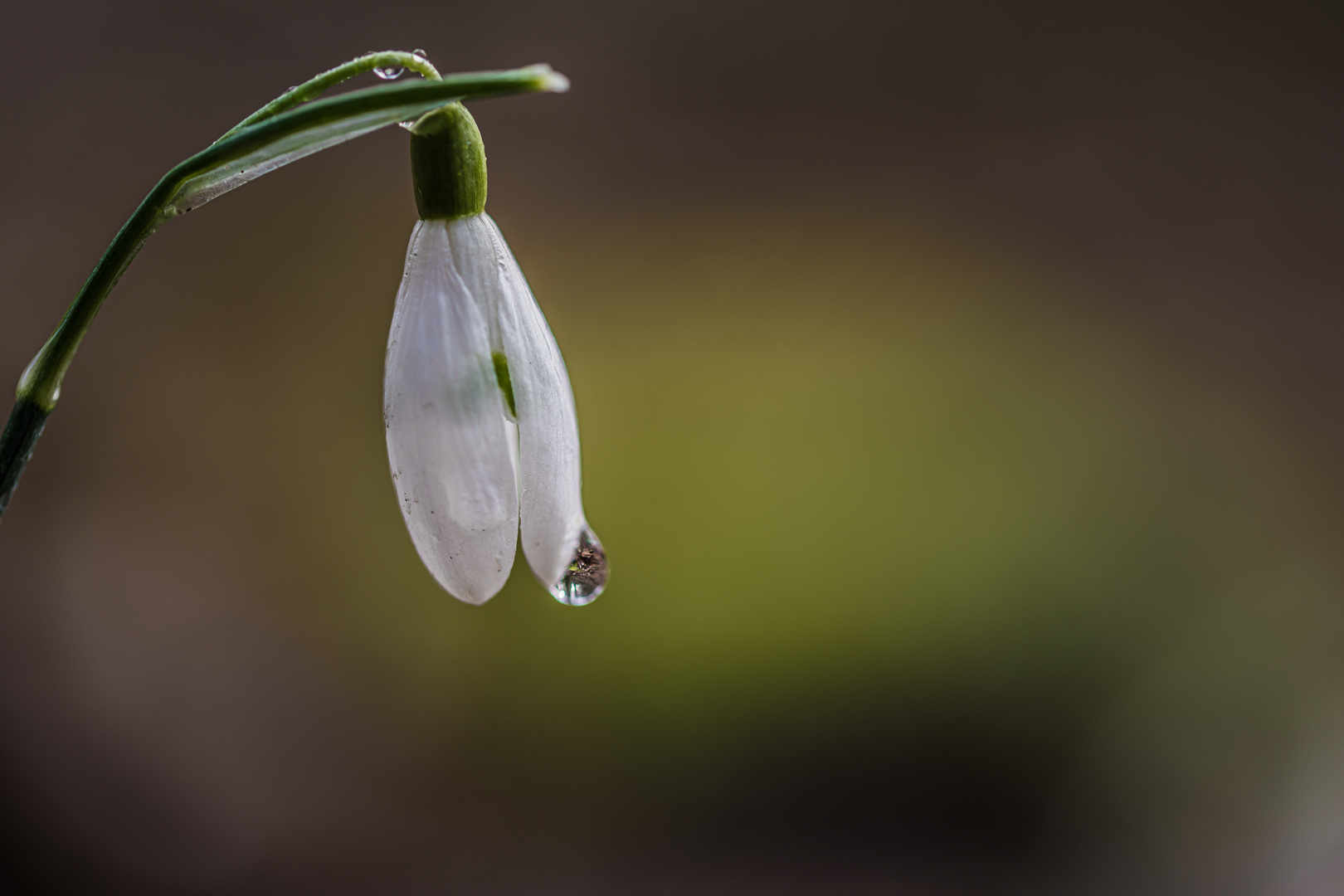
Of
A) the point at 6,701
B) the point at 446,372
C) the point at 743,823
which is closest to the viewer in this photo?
the point at 446,372

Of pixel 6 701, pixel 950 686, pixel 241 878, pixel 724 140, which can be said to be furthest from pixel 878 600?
pixel 6 701

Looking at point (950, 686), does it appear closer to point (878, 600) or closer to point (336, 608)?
point (878, 600)

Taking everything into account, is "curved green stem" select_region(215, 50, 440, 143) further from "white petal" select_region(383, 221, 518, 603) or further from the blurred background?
the blurred background

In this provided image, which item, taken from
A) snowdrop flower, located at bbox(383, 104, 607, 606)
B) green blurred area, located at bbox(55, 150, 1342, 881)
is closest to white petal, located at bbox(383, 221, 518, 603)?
snowdrop flower, located at bbox(383, 104, 607, 606)

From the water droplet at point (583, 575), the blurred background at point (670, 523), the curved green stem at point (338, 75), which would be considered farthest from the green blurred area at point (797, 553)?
the curved green stem at point (338, 75)

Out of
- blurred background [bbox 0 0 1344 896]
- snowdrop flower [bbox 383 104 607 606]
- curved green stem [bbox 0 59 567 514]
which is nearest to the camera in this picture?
curved green stem [bbox 0 59 567 514]

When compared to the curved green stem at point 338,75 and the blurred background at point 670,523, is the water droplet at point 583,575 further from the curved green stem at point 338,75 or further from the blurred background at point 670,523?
the blurred background at point 670,523
